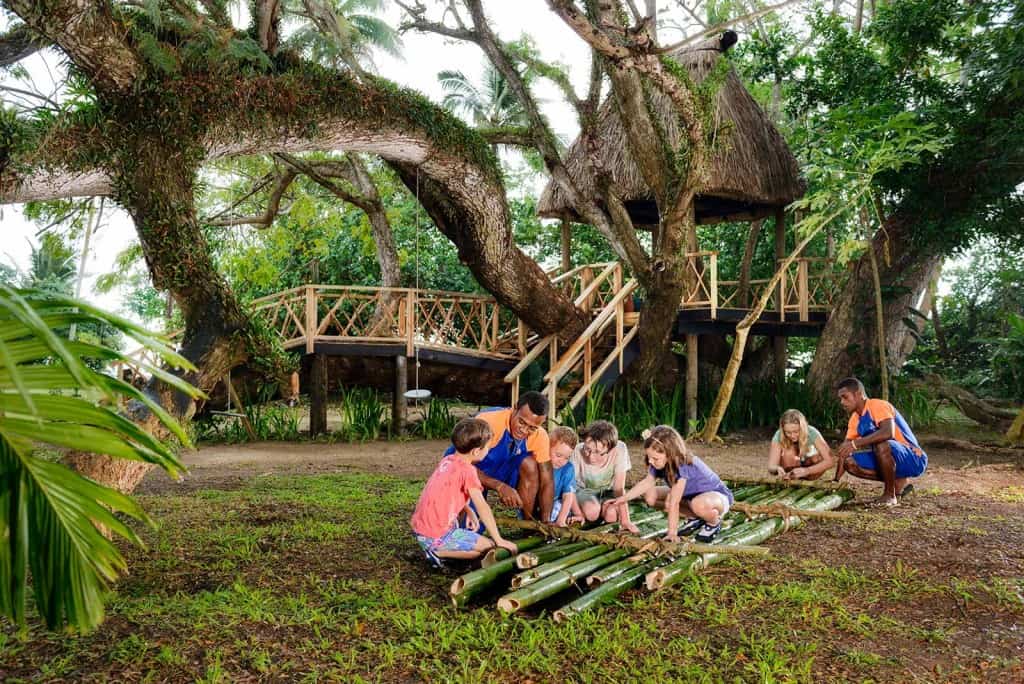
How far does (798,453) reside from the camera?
6090 mm

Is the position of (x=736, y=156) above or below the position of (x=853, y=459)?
above

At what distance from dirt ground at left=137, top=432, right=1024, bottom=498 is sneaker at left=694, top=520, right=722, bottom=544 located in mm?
2437

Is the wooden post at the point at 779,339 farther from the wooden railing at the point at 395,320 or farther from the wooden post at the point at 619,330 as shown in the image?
the wooden railing at the point at 395,320

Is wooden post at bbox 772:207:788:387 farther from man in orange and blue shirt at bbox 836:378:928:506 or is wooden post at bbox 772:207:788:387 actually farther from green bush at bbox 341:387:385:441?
man in orange and blue shirt at bbox 836:378:928:506

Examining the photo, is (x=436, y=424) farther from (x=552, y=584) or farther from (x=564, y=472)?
(x=552, y=584)

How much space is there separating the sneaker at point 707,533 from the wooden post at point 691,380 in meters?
6.84

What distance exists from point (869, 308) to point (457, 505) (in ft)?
29.3

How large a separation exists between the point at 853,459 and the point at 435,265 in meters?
12.6

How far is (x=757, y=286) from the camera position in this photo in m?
13.6

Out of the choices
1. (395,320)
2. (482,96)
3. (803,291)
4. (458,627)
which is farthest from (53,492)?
(482,96)

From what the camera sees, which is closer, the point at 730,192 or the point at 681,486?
the point at 681,486

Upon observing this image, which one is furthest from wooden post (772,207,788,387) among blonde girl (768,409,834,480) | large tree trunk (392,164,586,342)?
blonde girl (768,409,834,480)

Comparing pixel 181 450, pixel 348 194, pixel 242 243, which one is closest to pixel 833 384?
pixel 348 194

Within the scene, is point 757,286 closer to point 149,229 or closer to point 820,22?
point 820,22
